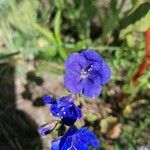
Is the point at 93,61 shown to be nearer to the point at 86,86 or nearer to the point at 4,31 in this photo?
the point at 86,86

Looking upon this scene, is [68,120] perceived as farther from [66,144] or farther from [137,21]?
[137,21]

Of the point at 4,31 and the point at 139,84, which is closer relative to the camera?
the point at 139,84

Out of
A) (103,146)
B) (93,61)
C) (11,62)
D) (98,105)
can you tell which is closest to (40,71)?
(11,62)

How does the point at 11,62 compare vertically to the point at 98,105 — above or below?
above

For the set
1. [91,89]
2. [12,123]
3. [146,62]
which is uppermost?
[91,89]

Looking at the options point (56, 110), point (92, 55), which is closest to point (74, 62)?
point (92, 55)

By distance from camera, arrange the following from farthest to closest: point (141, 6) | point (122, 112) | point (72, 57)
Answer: point (122, 112), point (141, 6), point (72, 57)

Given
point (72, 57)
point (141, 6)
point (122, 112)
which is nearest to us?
point (72, 57)
